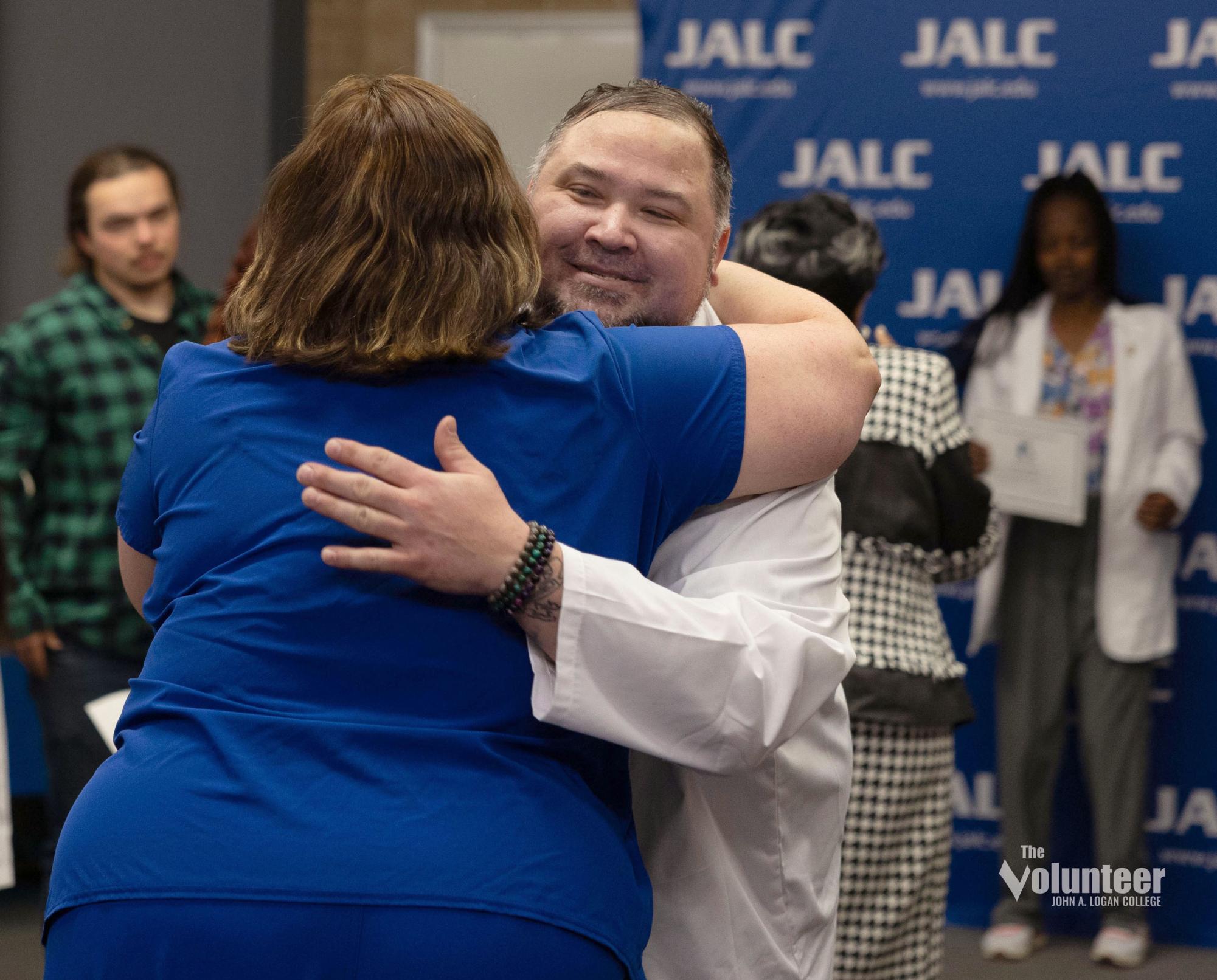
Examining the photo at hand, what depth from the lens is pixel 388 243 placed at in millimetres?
1261

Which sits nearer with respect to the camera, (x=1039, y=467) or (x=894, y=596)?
(x=894, y=596)

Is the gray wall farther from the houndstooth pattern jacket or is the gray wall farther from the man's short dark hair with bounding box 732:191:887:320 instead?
the houndstooth pattern jacket

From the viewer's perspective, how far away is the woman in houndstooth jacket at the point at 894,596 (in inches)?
102

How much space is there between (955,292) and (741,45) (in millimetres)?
998

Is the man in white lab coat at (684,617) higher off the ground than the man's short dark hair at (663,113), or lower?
lower

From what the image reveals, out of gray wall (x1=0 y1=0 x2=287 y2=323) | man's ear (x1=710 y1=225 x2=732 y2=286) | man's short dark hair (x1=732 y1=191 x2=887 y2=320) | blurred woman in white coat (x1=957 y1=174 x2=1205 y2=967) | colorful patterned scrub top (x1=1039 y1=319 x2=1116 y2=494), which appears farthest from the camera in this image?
gray wall (x1=0 y1=0 x2=287 y2=323)

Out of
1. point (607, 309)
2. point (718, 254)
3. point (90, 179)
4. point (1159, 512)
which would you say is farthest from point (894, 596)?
point (90, 179)

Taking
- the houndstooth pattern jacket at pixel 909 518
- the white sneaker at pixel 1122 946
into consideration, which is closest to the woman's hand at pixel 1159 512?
the white sneaker at pixel 1122 946

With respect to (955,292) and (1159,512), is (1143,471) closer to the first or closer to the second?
(1159,512)

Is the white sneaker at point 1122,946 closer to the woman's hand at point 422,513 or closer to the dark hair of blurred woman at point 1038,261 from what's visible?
the dark hair of blurred woman at point 1038,261

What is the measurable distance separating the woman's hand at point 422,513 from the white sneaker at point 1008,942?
343cm

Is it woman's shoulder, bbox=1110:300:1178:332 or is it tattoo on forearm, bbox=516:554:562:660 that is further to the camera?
woman's shoulder, bbox=1110:300:1178:332

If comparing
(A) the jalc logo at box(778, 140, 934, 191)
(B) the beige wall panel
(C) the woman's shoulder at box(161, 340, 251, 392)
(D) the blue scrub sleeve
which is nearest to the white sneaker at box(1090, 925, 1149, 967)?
(A) the jalc logo at box(778, 140, 934, 191)

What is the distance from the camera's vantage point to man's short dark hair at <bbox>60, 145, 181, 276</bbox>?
4188mm
